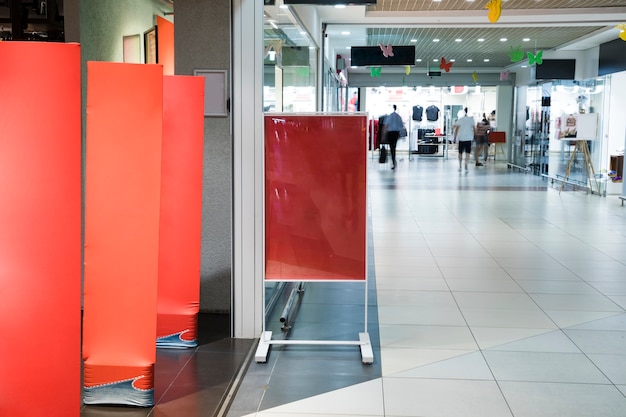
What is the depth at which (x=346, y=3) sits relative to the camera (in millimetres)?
5980

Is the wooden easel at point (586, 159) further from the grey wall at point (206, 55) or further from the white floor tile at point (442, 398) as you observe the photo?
the white floor tile at point (442, 398)

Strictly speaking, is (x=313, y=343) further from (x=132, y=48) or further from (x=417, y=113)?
(x=417, y=113)

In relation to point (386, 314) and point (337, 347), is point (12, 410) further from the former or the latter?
point (386, 314)

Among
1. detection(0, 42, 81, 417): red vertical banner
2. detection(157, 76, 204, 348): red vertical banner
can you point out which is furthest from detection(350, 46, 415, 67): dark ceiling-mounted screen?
detection(0, 42, 81, 417): red vertical banner

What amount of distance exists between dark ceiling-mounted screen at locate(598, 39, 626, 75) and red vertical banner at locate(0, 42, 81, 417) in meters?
13.8

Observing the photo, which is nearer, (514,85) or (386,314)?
(386,314)

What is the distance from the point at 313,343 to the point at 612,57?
13.3 meters

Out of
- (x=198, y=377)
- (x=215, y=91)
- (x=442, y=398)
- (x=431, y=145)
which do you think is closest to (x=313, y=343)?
(x=198, y=377)

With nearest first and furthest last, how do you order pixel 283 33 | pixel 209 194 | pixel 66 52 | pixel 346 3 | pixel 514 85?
pixel 66 52 → pixel 209 194 → pixel 346 3 → pixel 283 33 → pixel 514 85

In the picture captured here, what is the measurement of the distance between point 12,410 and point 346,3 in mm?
4409

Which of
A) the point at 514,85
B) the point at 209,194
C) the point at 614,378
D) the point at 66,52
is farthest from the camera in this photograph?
the point at 514,85

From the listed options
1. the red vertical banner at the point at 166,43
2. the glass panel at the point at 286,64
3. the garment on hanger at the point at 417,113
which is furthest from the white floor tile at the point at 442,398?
the garment on hanger at the point at 417,113

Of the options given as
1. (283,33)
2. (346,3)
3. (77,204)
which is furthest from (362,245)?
(283,33)

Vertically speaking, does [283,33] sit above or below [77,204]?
above
